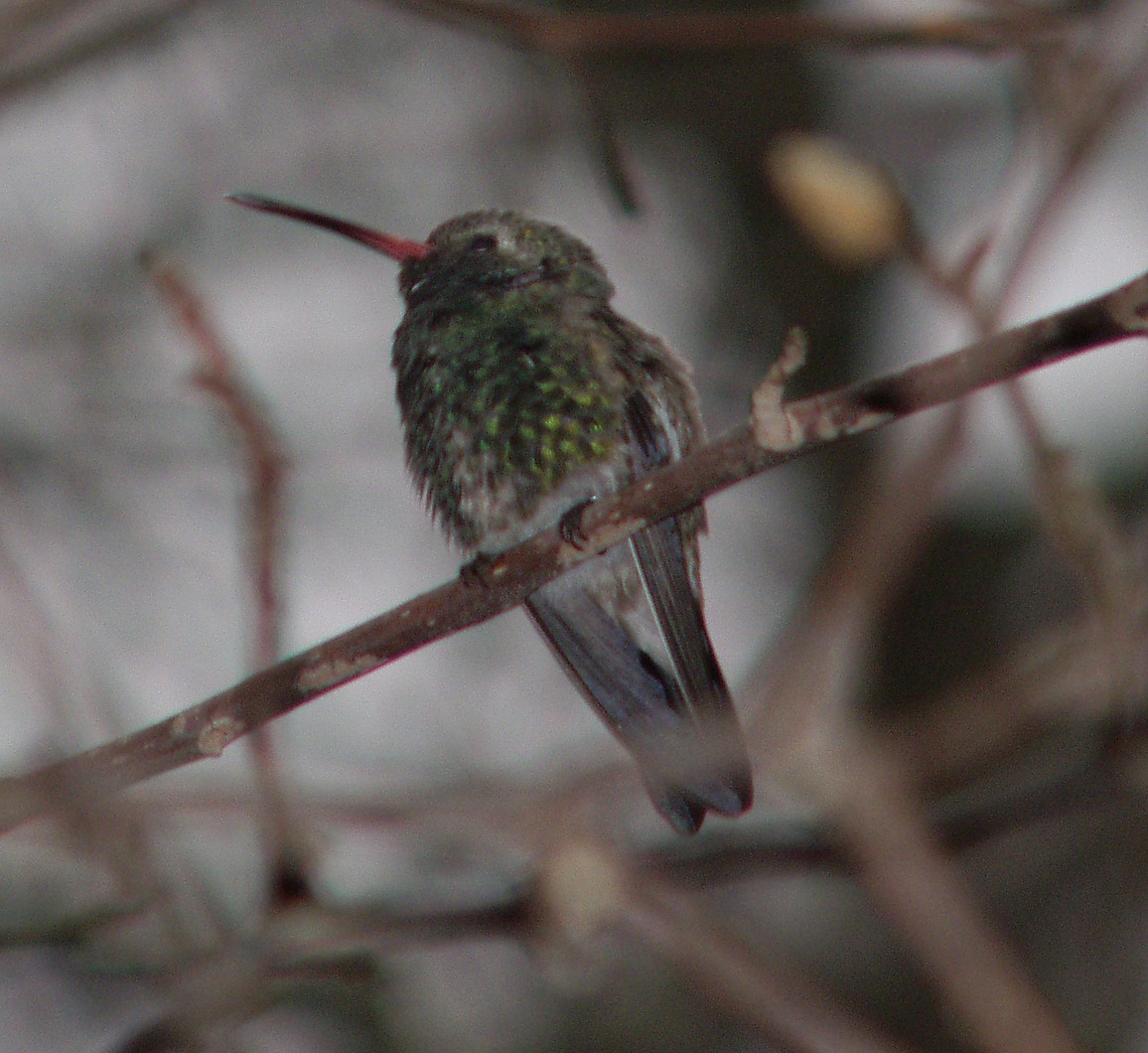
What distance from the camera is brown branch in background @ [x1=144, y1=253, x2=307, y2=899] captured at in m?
2.06

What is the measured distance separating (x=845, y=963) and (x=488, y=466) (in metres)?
3.30

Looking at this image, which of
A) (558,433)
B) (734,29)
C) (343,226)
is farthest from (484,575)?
(734,29)

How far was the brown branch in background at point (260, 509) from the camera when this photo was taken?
2.06 m

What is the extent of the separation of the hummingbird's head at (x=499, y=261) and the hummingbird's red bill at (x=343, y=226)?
0.07m

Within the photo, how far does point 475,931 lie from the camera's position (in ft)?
7.97

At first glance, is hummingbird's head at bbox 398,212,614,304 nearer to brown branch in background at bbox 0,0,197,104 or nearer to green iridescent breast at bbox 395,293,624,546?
green iridescent breast at bbox 395,293,624,546

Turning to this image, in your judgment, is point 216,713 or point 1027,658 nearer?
point 216,713

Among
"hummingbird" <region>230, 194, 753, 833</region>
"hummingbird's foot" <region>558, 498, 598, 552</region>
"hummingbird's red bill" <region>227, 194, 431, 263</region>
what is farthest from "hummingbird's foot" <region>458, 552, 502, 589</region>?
"hummingbird's red bill" <region>227, 194, 431, 263</region>

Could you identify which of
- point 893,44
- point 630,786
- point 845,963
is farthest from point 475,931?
point 845,963

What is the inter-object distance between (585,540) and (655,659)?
102 cm

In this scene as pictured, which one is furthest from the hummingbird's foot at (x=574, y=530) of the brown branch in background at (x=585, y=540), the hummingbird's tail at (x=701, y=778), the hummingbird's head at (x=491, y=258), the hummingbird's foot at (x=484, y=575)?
the hummingbird's head at (x=491, y=258)

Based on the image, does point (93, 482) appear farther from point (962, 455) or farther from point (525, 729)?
point (962, 455)

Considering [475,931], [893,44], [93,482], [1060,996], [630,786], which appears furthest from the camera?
[1060,996]

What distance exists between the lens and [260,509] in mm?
2205
